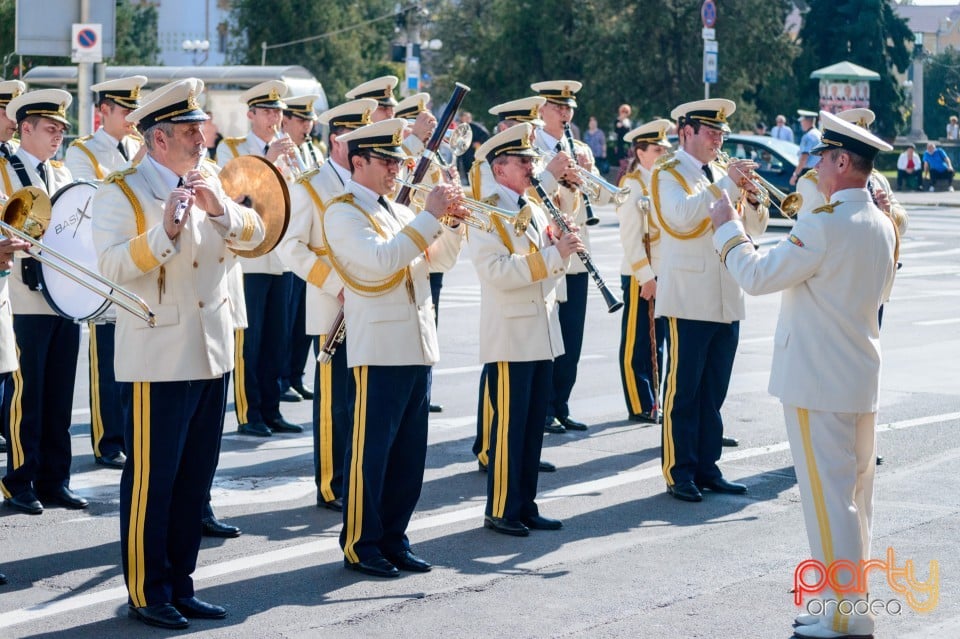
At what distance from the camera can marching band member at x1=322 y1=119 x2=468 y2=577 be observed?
281 inches

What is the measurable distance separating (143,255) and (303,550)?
204 cm

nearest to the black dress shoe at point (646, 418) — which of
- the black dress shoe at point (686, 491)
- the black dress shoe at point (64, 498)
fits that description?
the black dress shoe at point (686, 491)

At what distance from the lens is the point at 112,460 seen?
9570mm

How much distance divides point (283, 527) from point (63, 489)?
1.32m

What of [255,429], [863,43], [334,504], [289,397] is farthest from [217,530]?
[863,43]

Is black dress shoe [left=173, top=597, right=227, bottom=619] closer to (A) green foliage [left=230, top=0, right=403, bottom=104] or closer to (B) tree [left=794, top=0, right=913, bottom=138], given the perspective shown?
(A) green foliage [left=230, top=0, right=403, bottom=104]

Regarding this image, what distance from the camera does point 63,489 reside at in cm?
852

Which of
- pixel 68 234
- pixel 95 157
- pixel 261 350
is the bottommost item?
pixel 261 350

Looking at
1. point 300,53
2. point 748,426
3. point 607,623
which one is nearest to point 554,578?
point 607,623

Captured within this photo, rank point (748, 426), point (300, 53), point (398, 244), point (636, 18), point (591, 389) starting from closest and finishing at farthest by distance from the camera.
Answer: point (398, 244)
point (748, 426)
point (591, 389)
point (636, 18)
point (300, 53)

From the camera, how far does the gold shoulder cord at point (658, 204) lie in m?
9.02

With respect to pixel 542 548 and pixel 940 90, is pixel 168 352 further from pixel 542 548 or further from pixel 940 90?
pixel 940 90

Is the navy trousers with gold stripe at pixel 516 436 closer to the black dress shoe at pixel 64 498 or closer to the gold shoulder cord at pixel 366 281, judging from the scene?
the gold shoulder cord at pixel 366 281

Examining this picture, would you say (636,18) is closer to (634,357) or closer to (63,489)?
(634,357)
